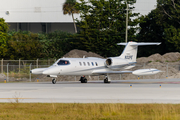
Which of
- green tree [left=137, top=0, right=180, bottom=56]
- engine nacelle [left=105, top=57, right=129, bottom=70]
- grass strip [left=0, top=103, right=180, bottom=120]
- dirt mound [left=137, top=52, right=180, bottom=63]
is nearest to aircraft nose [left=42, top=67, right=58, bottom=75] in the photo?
engine nacelle [left=105, top=57, right=129, bottom=70]

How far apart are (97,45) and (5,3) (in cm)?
2556

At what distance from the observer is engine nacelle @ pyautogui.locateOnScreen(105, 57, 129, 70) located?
35.9 metres

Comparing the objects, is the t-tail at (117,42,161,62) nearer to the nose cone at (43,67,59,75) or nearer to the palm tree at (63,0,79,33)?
the nose cone at (43,67,59,75)

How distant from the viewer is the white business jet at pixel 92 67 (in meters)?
32.3

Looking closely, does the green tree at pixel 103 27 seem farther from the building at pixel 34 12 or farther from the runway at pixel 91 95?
the runway at pixel 91 95

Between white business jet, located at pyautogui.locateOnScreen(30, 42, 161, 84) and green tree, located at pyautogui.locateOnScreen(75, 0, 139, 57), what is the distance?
21936mm

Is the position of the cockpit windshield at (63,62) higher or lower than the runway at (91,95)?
higher

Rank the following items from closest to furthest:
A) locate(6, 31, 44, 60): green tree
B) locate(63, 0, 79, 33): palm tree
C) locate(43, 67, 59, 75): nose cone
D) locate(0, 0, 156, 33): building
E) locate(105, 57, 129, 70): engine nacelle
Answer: locate(43, 67, 59, 75): nose cone < locate(105, 57, 129, 70): engine nacelle < locate(6, 31, 44, 60): green tree < locate(63, 0, 79, 33): palm tree < locate(0, 0, 156, 33): building

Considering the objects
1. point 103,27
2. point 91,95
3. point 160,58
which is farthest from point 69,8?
point 91,95

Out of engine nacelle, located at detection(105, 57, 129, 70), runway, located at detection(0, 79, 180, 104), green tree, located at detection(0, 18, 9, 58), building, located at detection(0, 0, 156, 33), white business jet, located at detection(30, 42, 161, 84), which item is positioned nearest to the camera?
runway, located at detection(0, 79, 180, 104)

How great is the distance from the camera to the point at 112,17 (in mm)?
62219

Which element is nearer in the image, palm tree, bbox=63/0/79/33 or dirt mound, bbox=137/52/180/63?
dirt mound, bbox=137/52/180/63

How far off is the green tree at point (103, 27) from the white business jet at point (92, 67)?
2194 cm

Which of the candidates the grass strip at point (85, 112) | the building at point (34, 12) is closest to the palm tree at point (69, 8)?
the building at point (34, 12)
